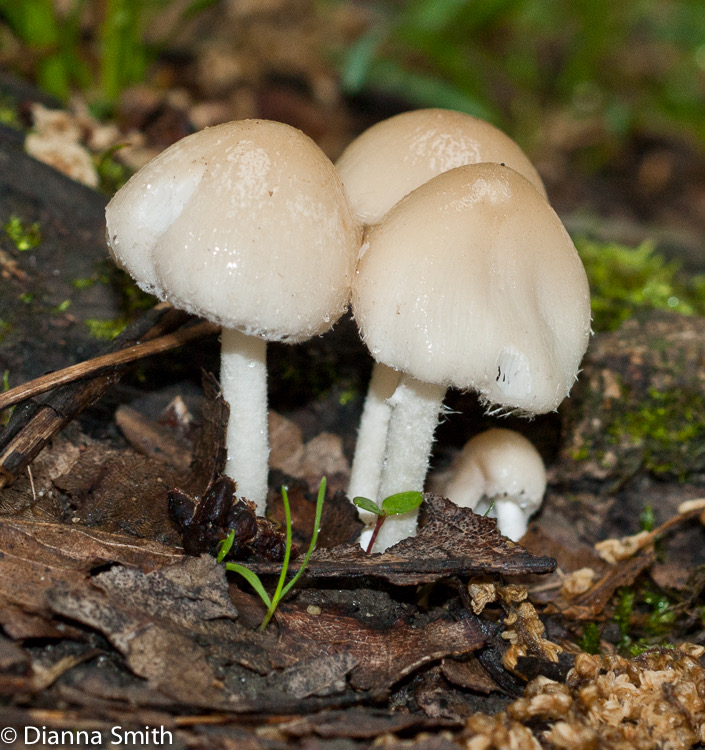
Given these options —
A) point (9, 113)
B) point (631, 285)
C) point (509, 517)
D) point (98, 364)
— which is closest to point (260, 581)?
point (98, 364)

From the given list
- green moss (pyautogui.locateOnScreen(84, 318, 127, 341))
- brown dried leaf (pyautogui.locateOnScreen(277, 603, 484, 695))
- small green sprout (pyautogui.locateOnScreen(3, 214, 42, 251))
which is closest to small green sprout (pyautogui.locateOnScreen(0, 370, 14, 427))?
green moss (pyautogui.locateOnScreen(84, 318, 127, 341))

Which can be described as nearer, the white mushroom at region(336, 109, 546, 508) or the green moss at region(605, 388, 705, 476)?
the white mushroom at region(336, 109, 546, 508)

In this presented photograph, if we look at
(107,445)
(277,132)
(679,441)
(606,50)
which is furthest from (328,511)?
(606,50)

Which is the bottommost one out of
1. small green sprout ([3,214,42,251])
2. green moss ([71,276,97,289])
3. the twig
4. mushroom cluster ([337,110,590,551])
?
green moss ([71,276,97,289])

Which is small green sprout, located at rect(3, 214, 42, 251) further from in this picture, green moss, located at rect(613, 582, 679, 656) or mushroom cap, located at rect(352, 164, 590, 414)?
green moss, located at rect(613, 582, 679, 656)

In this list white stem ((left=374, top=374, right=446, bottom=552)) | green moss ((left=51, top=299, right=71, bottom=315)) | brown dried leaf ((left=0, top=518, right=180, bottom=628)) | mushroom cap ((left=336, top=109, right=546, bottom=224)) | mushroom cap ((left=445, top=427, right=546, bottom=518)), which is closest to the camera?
brown dried leaf ((left=0, top=518, right=180, bottom=628))

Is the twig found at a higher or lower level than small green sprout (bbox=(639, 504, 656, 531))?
higher

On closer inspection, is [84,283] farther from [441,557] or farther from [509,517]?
[509,517]
